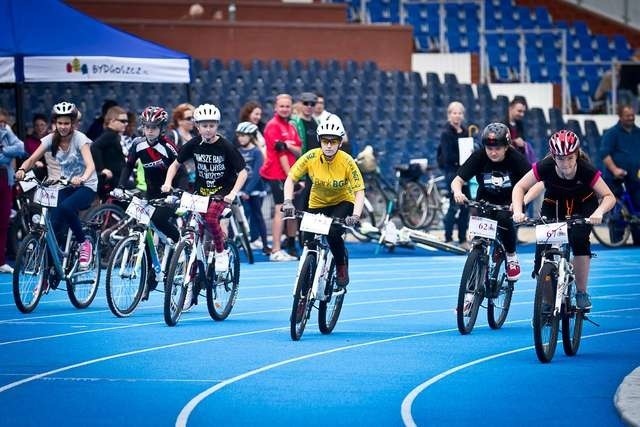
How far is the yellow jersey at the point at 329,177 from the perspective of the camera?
13734 millimetres

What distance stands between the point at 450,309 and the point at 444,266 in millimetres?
5095

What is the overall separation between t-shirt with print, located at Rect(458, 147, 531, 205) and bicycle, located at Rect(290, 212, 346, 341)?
4.61ft

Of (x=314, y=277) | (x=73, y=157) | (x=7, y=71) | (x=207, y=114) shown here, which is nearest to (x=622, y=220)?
(x=7, y=71)

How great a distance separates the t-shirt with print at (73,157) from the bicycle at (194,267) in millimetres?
1566

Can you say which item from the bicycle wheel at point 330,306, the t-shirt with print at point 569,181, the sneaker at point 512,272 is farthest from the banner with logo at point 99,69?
the t-shirt with print at point 569,181

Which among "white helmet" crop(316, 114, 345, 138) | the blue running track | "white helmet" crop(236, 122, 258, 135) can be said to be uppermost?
"white helmet" crop(236, 122, 258, 135)

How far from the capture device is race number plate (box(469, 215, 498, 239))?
13.3 meters

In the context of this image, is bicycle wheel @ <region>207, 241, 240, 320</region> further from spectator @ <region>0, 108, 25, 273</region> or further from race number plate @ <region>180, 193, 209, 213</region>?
spectator @ <region>0, 108, 25, 273</region>

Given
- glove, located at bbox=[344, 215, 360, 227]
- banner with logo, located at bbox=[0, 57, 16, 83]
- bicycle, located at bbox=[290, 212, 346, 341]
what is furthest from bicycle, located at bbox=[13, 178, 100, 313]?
banner with logo, located at bbox=[0, 57, 16, 83]

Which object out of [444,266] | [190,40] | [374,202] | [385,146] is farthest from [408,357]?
[190,40]

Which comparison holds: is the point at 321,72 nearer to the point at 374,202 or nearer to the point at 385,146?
the point at 385,146

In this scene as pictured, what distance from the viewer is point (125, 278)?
14.5m

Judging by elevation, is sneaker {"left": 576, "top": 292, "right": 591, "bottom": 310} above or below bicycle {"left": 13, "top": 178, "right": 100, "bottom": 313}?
below

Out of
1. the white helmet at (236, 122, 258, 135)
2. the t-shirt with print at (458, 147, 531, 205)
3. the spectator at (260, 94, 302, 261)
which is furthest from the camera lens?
the white helmet at (236, 122, 258, 135)
